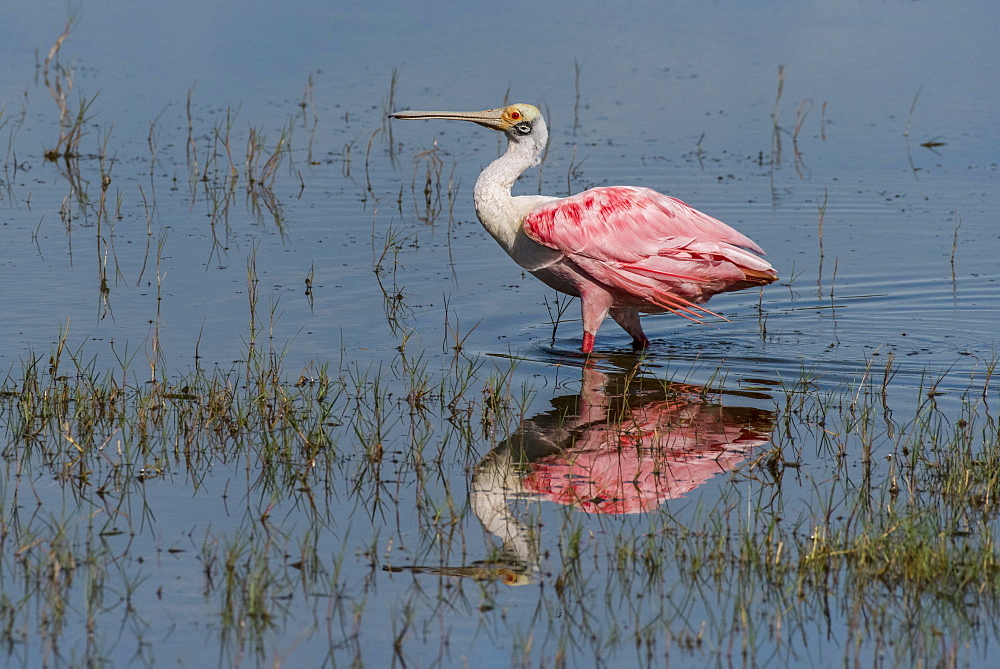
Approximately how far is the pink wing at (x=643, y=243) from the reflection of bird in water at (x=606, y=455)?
0.61 meters

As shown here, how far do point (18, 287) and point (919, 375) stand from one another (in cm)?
558

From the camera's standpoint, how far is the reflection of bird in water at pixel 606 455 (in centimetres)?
551

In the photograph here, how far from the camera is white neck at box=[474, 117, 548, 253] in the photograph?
8461mm

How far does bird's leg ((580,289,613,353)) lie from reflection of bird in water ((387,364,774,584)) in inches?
20.9

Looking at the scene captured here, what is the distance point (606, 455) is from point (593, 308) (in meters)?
2.14

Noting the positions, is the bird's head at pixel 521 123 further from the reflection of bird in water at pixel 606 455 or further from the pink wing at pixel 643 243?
the reflection of bird in water at pixel 606 455

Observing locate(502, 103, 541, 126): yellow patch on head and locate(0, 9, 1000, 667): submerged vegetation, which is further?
locate(502, 103, 541, 126): yellow patch on head

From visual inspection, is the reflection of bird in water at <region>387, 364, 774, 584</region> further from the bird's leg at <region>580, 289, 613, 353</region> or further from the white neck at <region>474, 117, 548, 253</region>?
the white neck at <region>474, 117, 548, 253</region>

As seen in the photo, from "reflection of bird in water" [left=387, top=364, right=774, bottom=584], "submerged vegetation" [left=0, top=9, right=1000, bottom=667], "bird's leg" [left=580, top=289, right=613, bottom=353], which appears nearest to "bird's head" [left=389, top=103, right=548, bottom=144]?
"bird's leg" [left=580, top=289, right=613, bottom=353]

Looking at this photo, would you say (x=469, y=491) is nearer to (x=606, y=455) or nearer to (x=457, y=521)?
(x=457, y=521)

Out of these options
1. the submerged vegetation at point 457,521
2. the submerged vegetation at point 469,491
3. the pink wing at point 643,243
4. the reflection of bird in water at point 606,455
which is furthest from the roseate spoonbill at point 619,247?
the submerged vegetation at point 457,521

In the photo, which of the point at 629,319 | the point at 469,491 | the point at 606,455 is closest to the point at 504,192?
the point at 629,319

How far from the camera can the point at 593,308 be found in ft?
27.8

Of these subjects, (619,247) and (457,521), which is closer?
(457,521)
